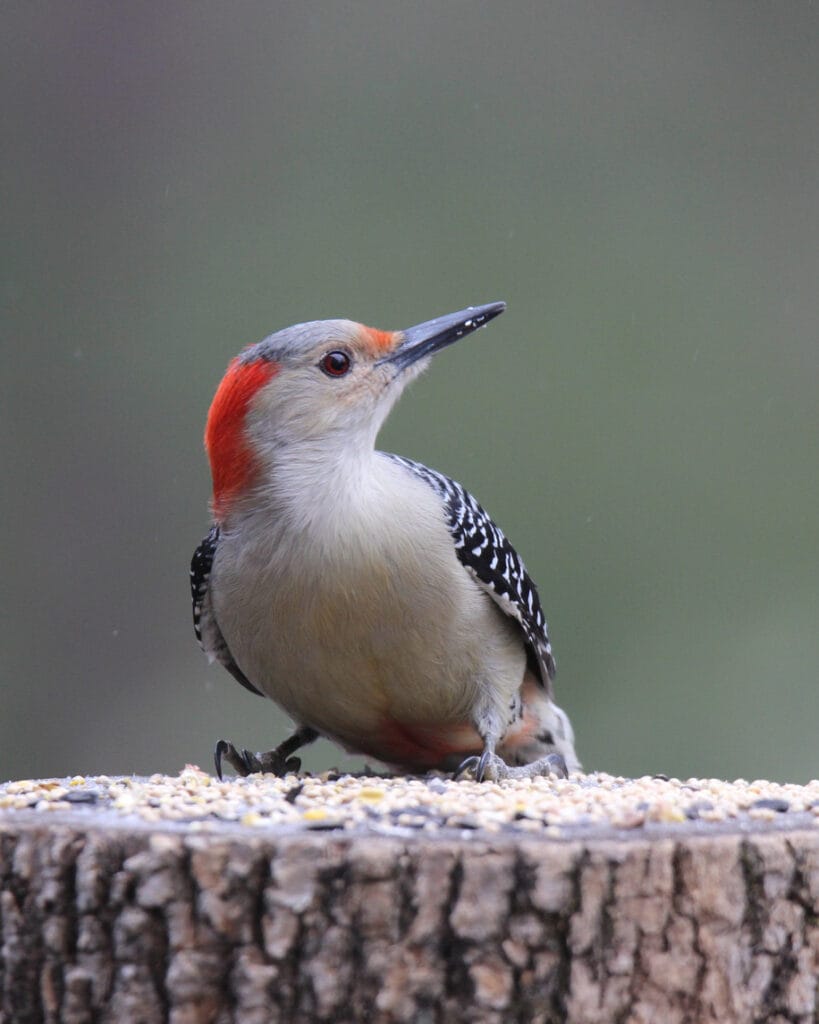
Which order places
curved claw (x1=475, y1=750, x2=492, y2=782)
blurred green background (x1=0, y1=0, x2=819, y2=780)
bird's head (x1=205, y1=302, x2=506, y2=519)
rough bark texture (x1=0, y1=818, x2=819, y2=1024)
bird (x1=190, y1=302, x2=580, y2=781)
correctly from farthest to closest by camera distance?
blurred green background (x1=0, y1=0, x2=819, y2=780), bird's head (x1=205, y1=302, x2=506, y2=519), bird (x1=190, y1=302, x2=580, y2=781), curved claw (x1=475, y1=750, x2=492, y2=782), rough bark texture (x1=0, y1=818, x2=819, y2=1024)

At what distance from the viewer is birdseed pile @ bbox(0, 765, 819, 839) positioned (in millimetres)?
2719

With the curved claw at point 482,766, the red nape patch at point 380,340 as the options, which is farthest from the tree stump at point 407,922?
the red nape patch at point 380,340

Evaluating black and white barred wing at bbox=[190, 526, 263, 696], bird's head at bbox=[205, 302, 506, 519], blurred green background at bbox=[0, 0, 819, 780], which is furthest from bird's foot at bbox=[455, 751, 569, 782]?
blurred green background at bbox=[0, 0, 819, 780]

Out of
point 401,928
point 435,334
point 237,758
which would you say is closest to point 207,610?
point 237,758

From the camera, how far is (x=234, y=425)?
4184mm

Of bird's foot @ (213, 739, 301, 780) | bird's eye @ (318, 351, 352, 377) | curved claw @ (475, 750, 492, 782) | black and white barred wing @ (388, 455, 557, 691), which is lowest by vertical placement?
bird's foot @ (213, 739, 301, 780)

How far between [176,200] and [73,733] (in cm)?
380

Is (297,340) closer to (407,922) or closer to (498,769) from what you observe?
(498,769)

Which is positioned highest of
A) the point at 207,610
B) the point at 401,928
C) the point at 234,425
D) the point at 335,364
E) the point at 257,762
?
the point at 335,364

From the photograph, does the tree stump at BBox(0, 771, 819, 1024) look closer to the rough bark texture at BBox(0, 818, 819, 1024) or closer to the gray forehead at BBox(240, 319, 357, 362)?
the rough bark texture at BBox(0, 818, 819, 1024)

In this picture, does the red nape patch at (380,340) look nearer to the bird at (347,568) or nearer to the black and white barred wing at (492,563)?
the bird at (347,568)

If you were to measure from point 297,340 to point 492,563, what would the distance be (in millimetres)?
826

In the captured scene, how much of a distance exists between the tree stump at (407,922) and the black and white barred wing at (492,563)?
5.45 feet

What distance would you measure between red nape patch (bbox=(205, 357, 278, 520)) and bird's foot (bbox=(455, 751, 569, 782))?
0.95 metres
